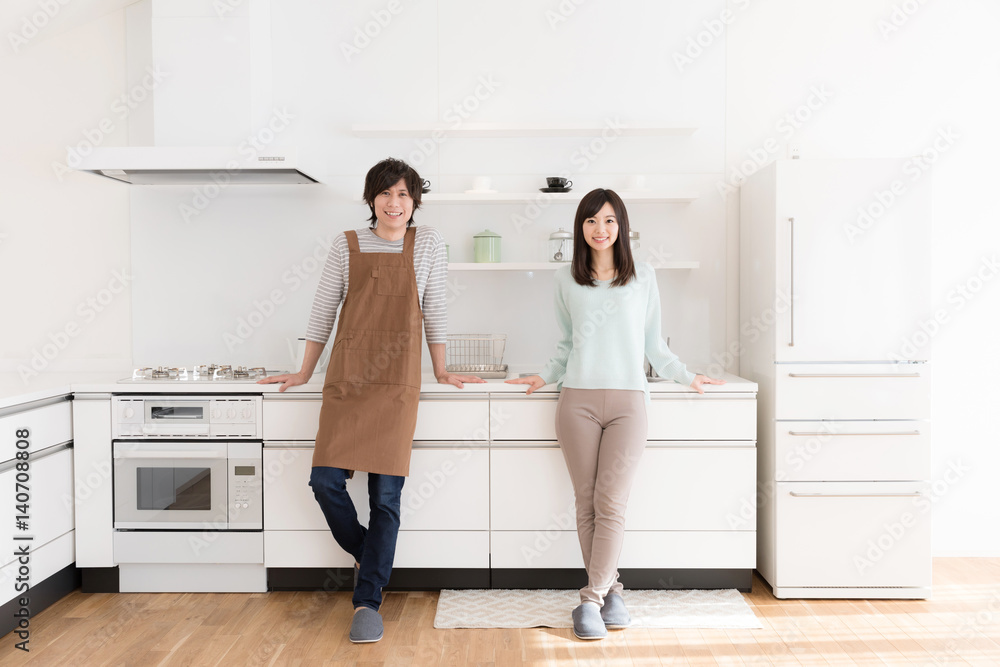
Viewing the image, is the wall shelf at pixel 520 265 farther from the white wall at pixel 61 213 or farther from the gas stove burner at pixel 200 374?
the white wall at pixel 61 213

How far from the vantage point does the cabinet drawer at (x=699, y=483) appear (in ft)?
8.70

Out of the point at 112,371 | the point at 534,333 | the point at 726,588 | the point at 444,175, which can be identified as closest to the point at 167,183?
the point at 112,371

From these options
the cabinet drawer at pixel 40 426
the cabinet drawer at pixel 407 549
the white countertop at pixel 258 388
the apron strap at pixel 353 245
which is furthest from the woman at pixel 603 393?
the cabinet drawer at pixel 40 426

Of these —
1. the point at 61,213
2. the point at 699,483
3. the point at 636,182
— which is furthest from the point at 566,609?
the point at 61,213

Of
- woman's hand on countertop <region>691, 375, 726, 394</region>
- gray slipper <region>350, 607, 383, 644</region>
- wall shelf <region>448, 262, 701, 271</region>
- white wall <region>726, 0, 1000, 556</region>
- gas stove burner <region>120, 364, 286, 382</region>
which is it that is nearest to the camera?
gray slipper <region>350, 607, 383, 644</region>

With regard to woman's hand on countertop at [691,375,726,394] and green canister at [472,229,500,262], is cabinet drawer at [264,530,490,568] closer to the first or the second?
woman's hand on countertop at [691,375,726,394]

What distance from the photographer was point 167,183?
3.11 metres

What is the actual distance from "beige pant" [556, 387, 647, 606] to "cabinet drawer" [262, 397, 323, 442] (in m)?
0.97

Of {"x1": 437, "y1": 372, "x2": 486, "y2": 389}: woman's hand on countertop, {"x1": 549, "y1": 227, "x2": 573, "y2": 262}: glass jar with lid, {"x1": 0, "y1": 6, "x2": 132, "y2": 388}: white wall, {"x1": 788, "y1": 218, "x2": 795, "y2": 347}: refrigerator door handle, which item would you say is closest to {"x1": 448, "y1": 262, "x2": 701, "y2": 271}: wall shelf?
{"x1": 549, "y1": 227, "x2": 573, "y2": 262}: glass jar with lid

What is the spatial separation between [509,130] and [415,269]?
3.16ft

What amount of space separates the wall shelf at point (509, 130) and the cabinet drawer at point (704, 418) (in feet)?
4.07

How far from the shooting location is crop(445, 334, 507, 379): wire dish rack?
9.80 feet

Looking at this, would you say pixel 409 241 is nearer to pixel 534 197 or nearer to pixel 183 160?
pixel 534 197

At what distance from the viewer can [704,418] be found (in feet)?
8.70
